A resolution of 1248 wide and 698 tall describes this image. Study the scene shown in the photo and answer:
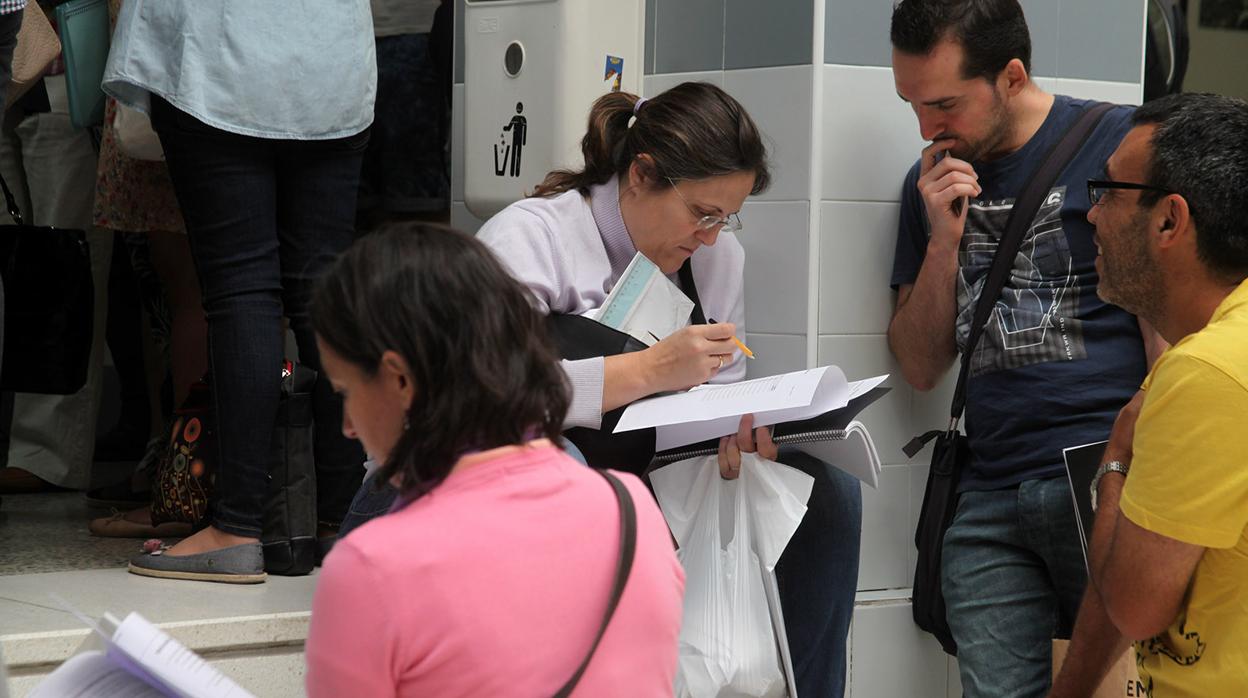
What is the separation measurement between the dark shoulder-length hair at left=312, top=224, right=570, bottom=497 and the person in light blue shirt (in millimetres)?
1411

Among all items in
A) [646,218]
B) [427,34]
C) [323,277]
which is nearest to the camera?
[323,277]

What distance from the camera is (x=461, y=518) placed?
1258mm

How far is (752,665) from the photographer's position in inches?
91.1

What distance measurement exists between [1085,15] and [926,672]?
56.4 inches

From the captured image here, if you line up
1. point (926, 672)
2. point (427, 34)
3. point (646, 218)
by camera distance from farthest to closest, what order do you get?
point (427, 34) → point (926, 672) → point (646, 218)

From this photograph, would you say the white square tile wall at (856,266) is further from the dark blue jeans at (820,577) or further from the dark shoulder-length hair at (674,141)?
the dark blue jeans at (820,577)

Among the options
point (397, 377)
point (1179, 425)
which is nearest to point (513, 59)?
point (1179, 425)

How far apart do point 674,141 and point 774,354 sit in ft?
1.83

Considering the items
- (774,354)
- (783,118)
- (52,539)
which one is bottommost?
(52,539)

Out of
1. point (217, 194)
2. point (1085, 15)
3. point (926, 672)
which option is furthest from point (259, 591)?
point (1085, 15)

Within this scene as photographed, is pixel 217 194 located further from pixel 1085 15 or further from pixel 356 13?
pixel 1085 15

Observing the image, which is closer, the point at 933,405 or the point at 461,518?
the point at 461,518

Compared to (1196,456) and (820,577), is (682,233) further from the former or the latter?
(1196,456)

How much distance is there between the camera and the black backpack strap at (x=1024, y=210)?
2.57 m
